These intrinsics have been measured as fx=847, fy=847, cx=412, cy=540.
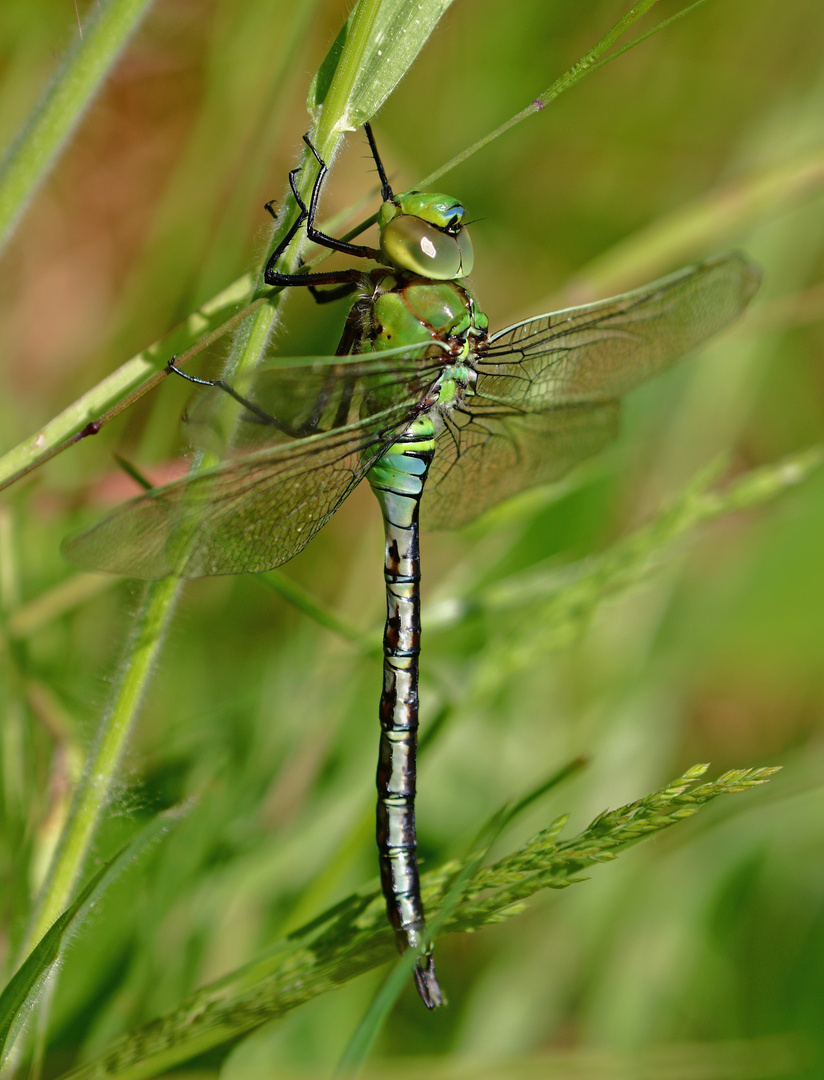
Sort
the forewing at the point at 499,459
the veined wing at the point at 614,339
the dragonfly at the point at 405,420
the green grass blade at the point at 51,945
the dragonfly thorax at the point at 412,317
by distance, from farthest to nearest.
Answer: the forewing at the point at 499,459, the veined wing at the point at 614,339, the dragonfly thorax at the point at 412,317, the dragonfly at the point at 405,420, the green grass blade at the point at 51,945

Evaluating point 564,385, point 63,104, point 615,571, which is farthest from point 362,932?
point 564,385

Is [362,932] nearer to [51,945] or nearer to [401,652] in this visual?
[51,945]

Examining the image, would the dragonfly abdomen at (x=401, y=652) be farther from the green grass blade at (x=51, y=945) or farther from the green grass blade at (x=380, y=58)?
the green grass blade at (x=380, y=58)

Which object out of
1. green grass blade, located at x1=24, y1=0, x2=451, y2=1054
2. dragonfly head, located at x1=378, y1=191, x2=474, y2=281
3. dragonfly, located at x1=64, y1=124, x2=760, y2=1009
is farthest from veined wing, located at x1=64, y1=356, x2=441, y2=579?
dragonfly head, located at x1=378, y1=191, x2=474, y2=281

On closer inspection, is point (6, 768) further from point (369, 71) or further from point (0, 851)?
point (369, 71)

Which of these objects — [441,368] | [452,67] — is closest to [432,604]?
[441,368]

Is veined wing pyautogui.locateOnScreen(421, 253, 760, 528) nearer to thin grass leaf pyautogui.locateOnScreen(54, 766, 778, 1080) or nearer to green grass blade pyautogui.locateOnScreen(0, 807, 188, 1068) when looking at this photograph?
thin grass leaf pyautogui.locateOnScreen(54, 766, 778, 1080)

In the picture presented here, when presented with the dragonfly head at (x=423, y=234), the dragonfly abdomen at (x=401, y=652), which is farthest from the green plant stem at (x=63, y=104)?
the dragonfly abdomen at (x=401, y=652)
